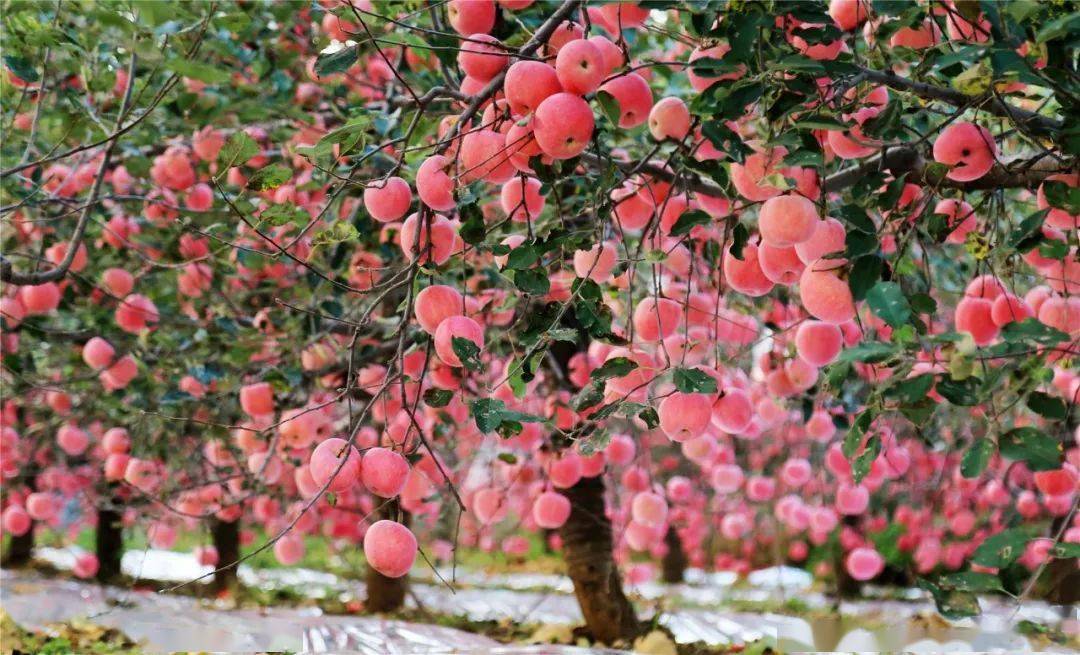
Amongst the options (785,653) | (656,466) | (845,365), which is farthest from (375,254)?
(656,466)

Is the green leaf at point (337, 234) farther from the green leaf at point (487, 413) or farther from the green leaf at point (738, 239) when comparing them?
the green leaf at point (738, 239)

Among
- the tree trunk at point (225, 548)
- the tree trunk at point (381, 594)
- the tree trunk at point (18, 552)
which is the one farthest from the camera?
the tree trunk at point (18, 552)

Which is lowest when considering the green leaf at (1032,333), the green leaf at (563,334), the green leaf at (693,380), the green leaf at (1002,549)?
the green leaf at (1002,549)

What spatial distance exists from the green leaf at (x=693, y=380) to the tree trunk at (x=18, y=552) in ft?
20.6

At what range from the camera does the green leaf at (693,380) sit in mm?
1133

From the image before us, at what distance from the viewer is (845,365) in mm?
958

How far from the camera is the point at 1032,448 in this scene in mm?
917

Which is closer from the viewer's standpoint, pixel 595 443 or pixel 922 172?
pixel 595 443

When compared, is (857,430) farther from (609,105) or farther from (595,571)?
(595,571)

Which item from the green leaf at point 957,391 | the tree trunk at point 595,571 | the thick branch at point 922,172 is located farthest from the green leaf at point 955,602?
the tree trunk at point 595,571

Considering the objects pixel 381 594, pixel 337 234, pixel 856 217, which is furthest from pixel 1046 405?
pixel 381 594

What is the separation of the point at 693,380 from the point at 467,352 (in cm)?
30

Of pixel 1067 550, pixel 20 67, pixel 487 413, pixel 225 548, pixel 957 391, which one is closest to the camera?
pixel 1067 550

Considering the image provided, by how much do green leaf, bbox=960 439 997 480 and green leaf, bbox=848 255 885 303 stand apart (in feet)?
0.74
